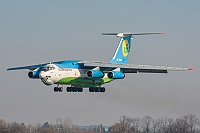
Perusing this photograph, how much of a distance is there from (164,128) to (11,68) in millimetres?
20015

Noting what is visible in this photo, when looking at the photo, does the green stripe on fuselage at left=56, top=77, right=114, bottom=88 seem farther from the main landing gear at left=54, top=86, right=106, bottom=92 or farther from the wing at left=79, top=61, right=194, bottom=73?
the wing at left=79, top=61, right=194, bottom=73

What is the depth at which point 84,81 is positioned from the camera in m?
67.1

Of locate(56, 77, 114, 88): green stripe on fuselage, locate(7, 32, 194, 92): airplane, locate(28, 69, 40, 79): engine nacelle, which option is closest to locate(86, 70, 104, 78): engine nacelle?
locate(7, 32, 194, 92): airplane

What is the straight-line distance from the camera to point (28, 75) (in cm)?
6675

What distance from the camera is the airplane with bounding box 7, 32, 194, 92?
212ft

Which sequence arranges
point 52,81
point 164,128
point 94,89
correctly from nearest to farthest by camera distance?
point 52,81 → point 94,89 → point 164,128

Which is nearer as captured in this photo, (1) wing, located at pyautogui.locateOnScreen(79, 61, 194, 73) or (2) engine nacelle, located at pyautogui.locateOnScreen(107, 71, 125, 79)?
(2) engine nacelle, located at pyautogui.locateOnScreen(107, 71, 125, 79)

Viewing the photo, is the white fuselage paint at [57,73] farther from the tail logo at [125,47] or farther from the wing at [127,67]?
the tail logo at [125,47]

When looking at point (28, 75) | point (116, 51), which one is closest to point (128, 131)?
point (116, 51)

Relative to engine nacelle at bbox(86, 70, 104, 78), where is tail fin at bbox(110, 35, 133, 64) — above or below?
above

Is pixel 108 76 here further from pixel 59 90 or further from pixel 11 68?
pixel 11 68

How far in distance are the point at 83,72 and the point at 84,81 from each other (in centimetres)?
80

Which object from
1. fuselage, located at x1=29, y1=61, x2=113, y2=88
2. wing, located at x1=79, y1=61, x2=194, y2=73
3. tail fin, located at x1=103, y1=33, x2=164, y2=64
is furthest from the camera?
tail fin, located at x1=103, y1=33, x2=164, y2=64

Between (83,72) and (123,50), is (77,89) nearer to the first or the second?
(83,72)
